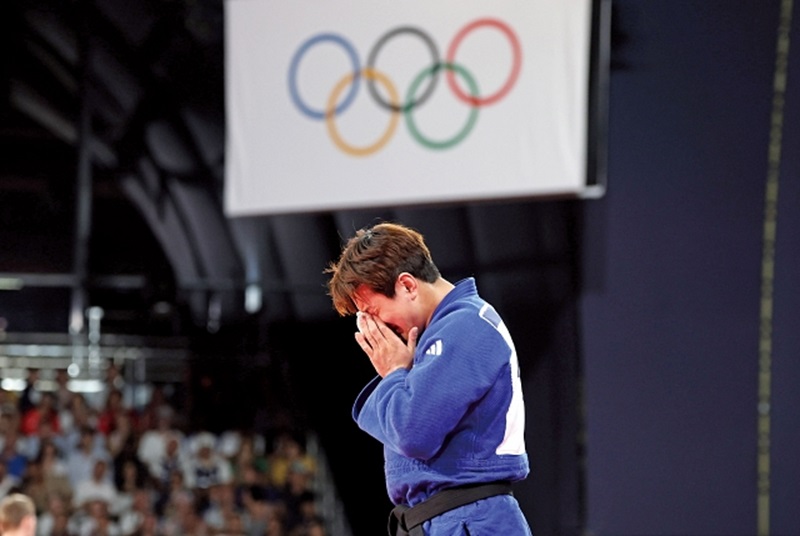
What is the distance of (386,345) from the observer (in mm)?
2904

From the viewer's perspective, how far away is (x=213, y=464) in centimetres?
1035

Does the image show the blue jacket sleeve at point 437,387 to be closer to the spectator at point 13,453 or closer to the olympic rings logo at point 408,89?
the olympic rings logo at point 408,89

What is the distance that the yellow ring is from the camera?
860cm

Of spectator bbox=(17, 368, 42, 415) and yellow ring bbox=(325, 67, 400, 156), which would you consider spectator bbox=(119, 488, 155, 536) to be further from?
yellow ring bbox=(325, 67, 400, 156)

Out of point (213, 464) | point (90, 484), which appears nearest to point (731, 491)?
point (213, 464)

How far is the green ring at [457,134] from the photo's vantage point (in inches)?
323

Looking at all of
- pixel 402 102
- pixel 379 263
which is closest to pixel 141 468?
pixel 402 102

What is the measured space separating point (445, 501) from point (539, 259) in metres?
5.78

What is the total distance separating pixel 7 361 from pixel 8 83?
2.90 meters

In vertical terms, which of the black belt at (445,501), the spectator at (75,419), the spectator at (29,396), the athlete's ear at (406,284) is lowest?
the spectator at (75,419)

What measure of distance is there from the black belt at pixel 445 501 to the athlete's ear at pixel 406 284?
52 centimetres

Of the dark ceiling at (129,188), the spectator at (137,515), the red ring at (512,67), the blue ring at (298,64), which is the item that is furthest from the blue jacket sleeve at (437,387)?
the spectator at (137,515)

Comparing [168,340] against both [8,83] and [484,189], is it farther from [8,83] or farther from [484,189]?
[484,189]

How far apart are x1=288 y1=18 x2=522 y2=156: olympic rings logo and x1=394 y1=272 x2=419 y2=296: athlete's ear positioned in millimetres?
5375
